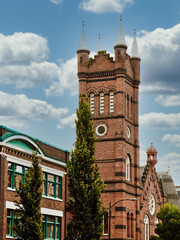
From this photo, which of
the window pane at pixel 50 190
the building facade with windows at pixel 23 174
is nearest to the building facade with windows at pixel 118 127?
the building facade with windows at pixel 23 174

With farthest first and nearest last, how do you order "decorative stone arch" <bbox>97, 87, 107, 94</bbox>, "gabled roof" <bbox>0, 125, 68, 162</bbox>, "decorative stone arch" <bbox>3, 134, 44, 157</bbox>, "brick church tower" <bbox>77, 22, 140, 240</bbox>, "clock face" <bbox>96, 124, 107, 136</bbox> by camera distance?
1. "decorative stone arch" <bbox>97, 87, 107, 94</bbox>
2. "clock face" <bbox>96, 124, 107, 136</bbox>
3. "brick church tower" <bbox>77, 22, 140, 240</bbox>
4. "decorative stone arch" <bbox>3, 134, 44, 157</bbox>
5. "gabled roof" <bbox>0, 125, 68, 162</bbox>

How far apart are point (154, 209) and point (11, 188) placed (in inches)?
1783

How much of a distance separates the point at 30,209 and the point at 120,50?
3950cm

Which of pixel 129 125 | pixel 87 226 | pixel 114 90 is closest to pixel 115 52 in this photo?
pixel 114 90

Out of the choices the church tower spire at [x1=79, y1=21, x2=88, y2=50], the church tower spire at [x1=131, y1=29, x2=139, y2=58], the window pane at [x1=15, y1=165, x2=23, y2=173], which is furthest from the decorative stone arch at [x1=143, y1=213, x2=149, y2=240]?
the window pane at [x1=15, y1=165, x2=23, y2=173]

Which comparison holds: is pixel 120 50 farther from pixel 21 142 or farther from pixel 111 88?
pixel 21 142

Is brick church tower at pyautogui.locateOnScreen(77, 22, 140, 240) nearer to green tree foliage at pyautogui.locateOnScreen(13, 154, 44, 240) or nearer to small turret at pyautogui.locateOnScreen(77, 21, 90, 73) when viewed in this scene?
small turret at pyautogui.locateOnScreen(77, 21, 90, 73)

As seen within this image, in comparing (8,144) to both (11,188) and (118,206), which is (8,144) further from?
(118,206)

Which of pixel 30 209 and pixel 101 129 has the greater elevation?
pixel 101 129

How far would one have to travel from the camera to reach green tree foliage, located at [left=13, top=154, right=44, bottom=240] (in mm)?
35062

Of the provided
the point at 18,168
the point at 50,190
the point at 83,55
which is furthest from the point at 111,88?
the point at 18,168

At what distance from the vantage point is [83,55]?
2847 inches

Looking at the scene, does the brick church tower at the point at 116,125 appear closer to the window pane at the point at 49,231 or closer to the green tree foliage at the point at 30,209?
the window pane at the point at 49,231

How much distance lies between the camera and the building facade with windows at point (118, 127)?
2645 inches
